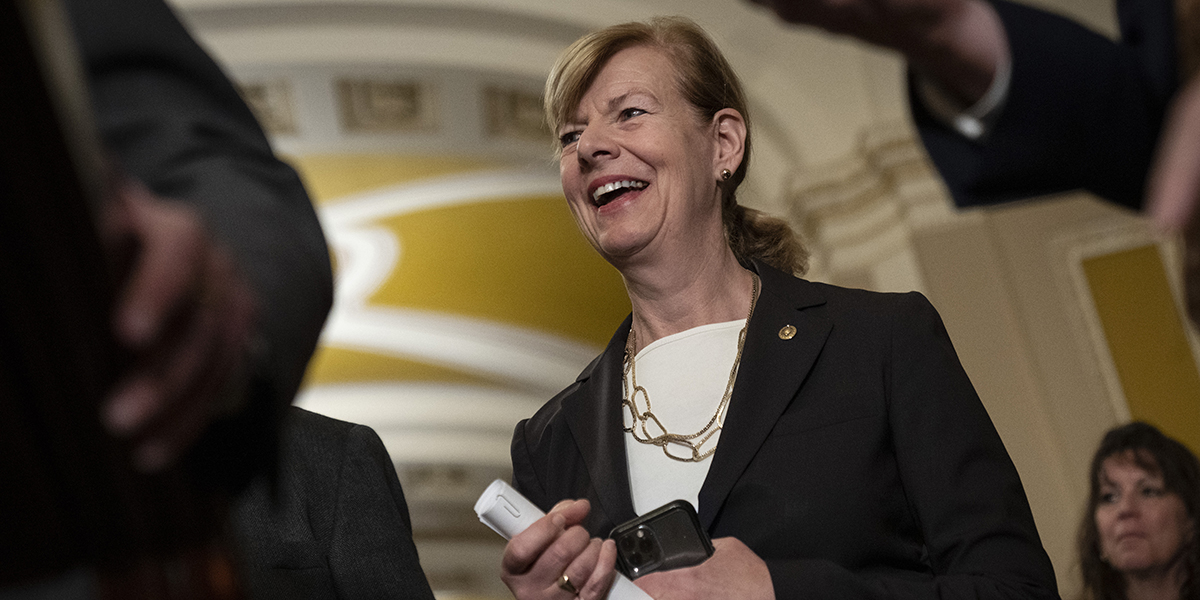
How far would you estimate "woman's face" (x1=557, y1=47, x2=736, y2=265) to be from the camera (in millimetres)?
1510

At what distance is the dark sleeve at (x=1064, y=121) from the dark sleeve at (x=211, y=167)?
0.38m

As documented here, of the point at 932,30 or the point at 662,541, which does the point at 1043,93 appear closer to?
the point at 932,30

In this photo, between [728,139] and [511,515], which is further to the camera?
[728,139]

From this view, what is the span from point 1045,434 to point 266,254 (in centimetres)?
441

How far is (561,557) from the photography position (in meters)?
1.17

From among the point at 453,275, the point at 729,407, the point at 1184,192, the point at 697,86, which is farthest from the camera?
the point at 453,275

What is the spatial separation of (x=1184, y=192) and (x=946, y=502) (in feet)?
2.56

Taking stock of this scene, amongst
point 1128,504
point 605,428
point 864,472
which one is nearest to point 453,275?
point 1128,504

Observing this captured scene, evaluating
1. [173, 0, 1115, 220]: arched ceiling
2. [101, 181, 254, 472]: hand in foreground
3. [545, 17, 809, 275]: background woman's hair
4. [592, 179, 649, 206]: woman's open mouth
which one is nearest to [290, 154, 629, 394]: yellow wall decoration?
[173, 0, 1115, 220]: arched ceiling

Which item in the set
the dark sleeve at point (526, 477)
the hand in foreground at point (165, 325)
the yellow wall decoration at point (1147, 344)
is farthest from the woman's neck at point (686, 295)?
the yellow wall decoration at point (1147, 344)

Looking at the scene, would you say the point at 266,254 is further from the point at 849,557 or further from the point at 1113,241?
the point at 1113,241

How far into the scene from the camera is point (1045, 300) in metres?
4.41

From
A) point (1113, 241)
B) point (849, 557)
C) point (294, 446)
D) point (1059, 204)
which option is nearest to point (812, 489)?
point (849, 557)

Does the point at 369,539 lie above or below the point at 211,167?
below
